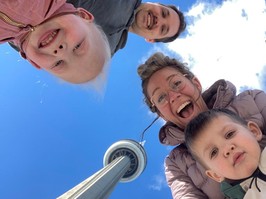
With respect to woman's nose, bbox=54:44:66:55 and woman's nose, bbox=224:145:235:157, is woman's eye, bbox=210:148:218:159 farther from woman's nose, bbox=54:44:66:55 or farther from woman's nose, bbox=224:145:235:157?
woman's nose, bbox=54:44:66:55

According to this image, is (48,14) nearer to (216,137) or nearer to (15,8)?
(15,8)

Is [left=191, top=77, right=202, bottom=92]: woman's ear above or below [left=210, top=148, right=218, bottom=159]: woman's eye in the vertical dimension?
above

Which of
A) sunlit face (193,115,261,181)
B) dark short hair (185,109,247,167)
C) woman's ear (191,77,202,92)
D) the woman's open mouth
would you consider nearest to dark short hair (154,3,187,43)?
woman's ear (191,77,202,92)

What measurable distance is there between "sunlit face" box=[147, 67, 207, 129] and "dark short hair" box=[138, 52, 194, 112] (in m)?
0.13

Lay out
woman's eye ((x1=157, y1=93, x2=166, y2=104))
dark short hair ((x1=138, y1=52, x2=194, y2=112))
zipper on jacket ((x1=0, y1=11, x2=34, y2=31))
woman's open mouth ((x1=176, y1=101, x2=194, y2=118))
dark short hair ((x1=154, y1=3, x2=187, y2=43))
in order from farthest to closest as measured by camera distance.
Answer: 1. dark short hair ((x1=154, y1=3, x2=187, y2=43))
2. dark short hair ((x1=138, y1=52, x2=194, y2=112))
3. woman's eye ((x1=157, y1=93, x2=166, y2=104))
4. woman's open mouth ((x1=176, y1=101, x2=194, y2=118))
5. zipper on jacket ((x1=0, y1=11, x2=34, y2=31))

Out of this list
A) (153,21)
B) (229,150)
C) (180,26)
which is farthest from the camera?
(180,26)

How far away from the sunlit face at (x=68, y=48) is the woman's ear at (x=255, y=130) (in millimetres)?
1313

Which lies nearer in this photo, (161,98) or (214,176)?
(214,176)

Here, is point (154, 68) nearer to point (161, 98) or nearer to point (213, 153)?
point (161, 98)

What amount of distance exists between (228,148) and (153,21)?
237 centimetres

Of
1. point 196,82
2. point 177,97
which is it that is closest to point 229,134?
point 177,97

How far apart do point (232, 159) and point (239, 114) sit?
0.74m

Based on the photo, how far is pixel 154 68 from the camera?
13.2 ft

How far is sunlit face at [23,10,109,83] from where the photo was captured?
220 centimetres
